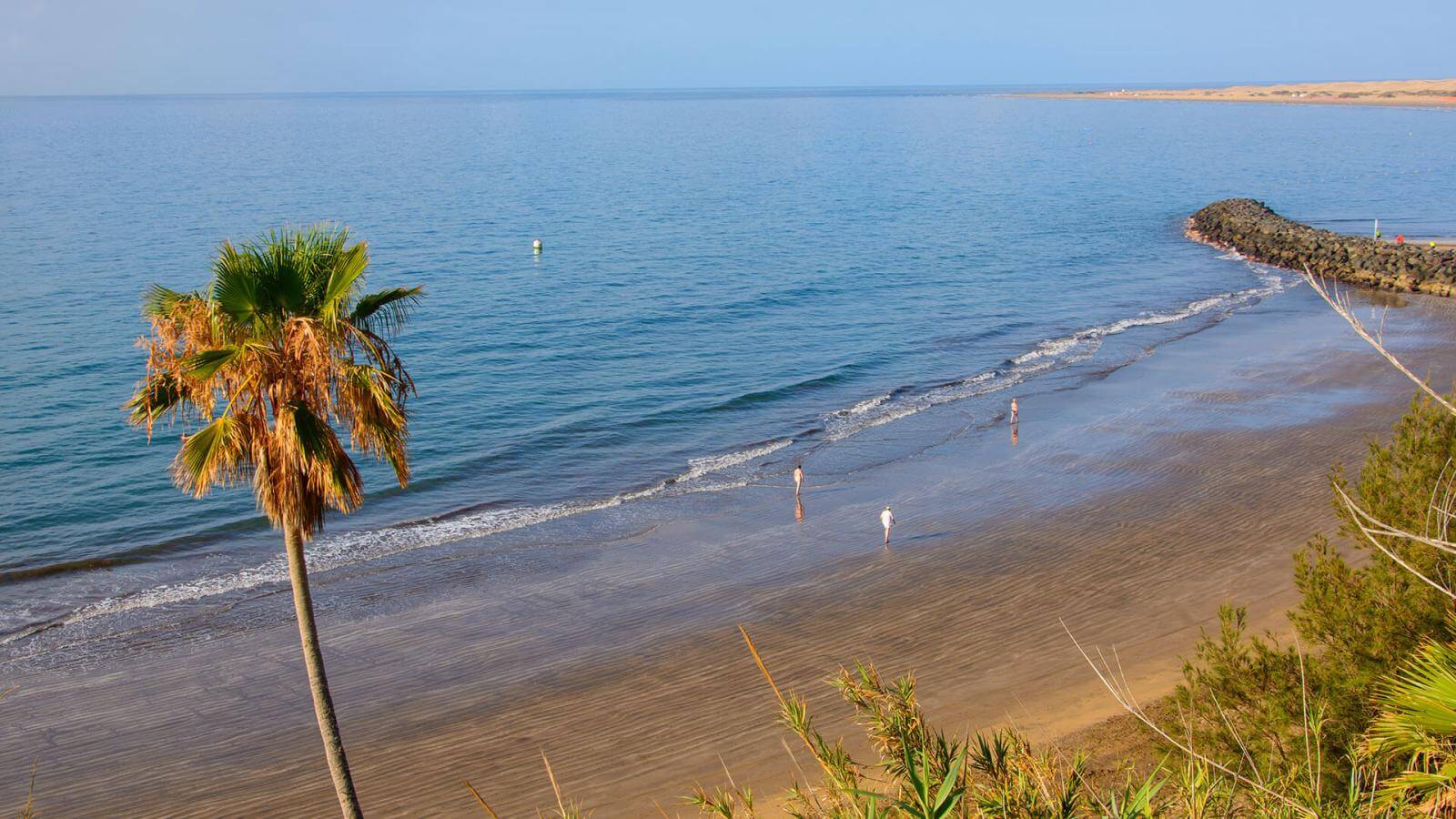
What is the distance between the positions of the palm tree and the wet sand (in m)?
6.82

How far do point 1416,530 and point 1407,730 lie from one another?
517 cm

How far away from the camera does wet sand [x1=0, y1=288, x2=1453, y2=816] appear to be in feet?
52.2

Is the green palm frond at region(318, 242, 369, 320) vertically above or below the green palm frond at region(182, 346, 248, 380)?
above

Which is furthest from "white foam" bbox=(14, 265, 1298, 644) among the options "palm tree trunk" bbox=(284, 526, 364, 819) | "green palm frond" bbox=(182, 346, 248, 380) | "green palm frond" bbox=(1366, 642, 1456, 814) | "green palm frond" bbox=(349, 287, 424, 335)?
"green palm frond" bbox=(1366, 642, 1456, 814)

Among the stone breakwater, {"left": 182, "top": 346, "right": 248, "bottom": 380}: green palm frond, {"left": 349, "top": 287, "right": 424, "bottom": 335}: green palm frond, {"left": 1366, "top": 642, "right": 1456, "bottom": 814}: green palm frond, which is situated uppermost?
{"left": 349, "top": 287, "right": 424, "bottom": 335}: green palm frond

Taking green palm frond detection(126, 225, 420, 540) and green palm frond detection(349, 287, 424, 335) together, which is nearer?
green palm frond detection(126, 225, 420, 540)

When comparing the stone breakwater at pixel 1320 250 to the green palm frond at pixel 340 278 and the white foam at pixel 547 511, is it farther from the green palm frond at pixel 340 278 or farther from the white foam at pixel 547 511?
the green palm frond at pixel 340 278

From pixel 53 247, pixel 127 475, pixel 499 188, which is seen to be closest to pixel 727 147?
pixel 499 188

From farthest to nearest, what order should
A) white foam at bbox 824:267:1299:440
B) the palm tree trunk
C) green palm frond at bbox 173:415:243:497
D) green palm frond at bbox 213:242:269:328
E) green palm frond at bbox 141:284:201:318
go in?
white foam at bbox 824:267:1299:440
the palm tree trunk
green palm frond at bbox 141:284:201:318
green palm frond at bbox 173:415:243:497
green palm frond at bbox 213:242:269:328

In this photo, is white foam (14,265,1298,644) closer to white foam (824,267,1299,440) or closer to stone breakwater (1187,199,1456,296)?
white foam (824,267,1299,440)

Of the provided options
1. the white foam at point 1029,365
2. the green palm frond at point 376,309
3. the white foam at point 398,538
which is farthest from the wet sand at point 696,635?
the green palm frond at point 376,309

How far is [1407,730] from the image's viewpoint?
6.68m

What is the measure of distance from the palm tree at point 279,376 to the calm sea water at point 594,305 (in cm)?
1352

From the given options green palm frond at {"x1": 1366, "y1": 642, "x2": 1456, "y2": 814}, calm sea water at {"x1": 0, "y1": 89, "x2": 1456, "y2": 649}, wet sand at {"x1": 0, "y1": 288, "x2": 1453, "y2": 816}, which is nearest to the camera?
green palm frond at {"x1": 1366, "y1": 642, "x2": 1456, "y2": 814}
